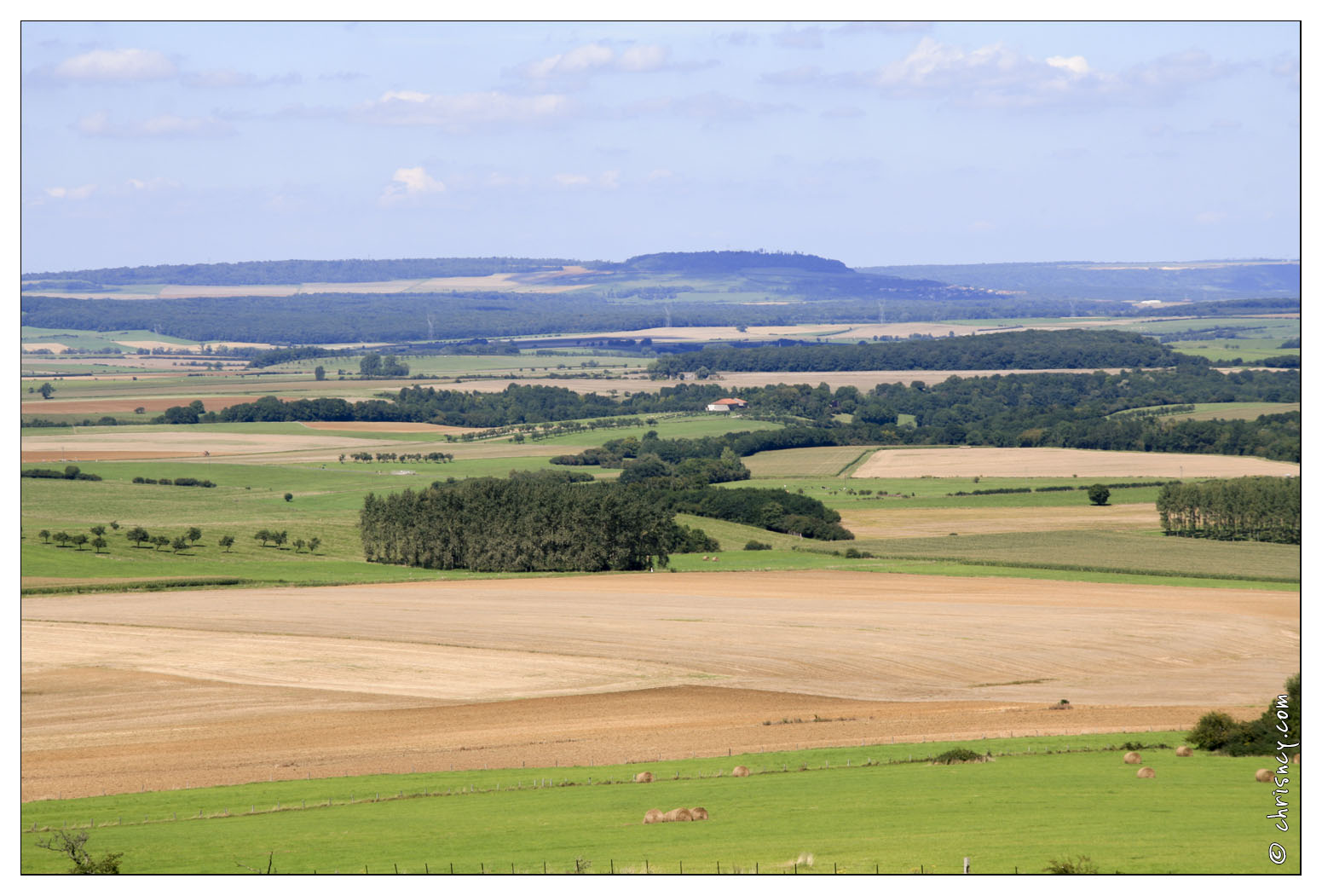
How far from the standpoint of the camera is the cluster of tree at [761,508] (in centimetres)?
9750

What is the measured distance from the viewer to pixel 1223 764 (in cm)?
3112

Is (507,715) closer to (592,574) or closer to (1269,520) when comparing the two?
(592,574)

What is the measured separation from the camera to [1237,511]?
292ft

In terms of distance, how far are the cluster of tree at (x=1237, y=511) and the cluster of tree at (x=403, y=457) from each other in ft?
210

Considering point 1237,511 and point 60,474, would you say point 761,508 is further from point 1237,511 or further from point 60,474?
point 60,474

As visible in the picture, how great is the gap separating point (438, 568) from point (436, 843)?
55652 millimetres

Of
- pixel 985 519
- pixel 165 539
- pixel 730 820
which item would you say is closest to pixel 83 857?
pixel 730 820

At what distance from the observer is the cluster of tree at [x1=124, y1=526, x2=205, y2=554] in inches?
3112

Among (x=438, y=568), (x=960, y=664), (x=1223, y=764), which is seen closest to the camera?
(x=1223, y=764)

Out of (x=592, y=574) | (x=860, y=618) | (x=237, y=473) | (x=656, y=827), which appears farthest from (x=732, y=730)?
(x=237, y=473)

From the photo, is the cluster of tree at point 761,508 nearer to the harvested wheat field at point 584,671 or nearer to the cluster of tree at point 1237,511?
the cluster of tree at point 1237,511

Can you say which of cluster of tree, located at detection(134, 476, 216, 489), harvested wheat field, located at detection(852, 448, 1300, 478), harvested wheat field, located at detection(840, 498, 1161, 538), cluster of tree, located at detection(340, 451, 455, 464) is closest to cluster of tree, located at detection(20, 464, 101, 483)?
cluster of tree, located at detection(134, 476, 216, 489)

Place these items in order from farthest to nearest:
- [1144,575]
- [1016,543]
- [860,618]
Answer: [1016,543] → [1144,575] → [860,618]

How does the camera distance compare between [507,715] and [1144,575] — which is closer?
[507,715]
